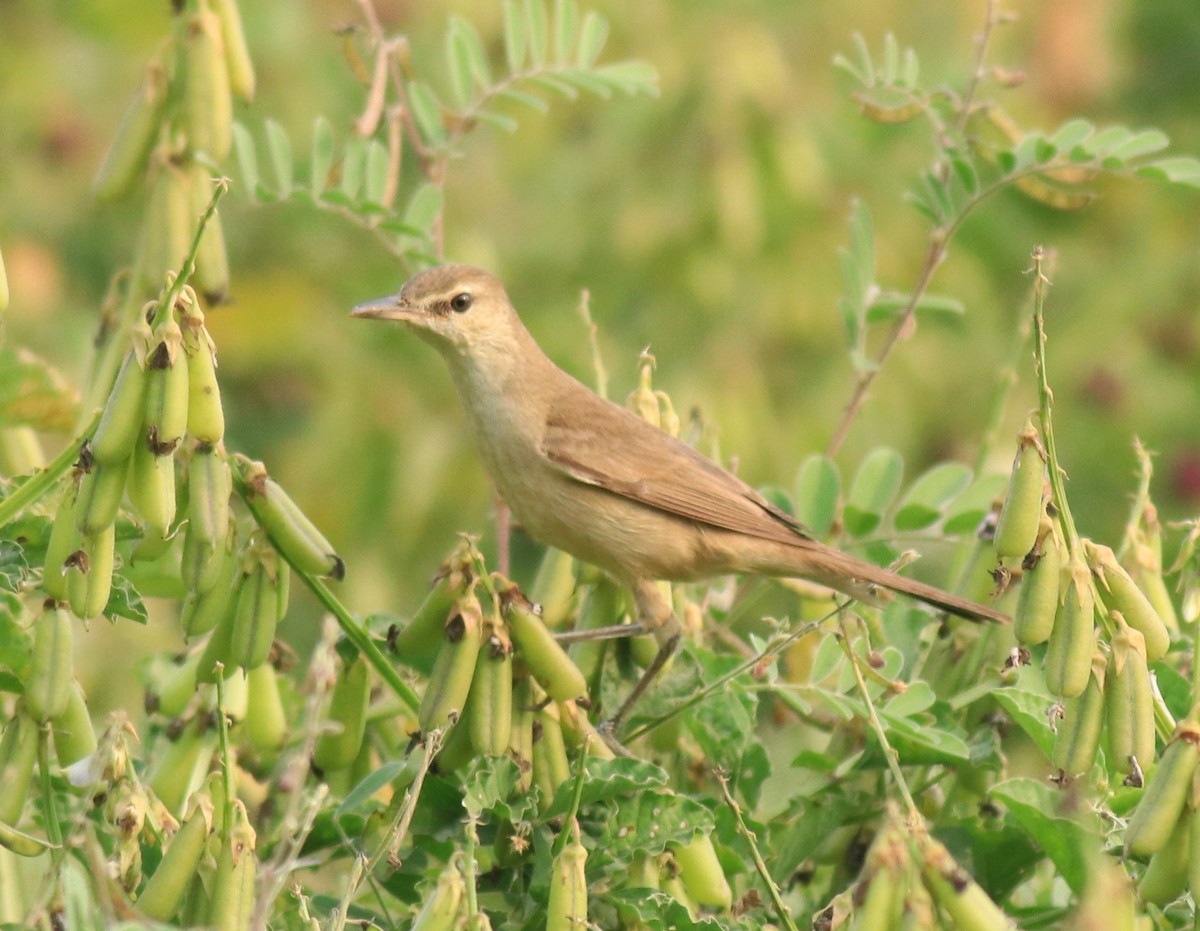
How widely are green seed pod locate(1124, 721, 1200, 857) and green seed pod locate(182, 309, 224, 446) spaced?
3.81 feet

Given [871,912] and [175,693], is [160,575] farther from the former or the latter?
[871,912]

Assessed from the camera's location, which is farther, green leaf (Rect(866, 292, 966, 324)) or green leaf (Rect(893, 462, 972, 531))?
green leaf (Rect(866, 292, 966, 324))

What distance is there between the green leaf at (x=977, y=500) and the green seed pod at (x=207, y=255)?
1.39 m

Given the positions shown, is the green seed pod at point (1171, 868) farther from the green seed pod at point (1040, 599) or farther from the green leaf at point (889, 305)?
the green leaf at point (889, 305)

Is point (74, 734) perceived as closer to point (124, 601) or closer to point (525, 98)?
point (124, 601)

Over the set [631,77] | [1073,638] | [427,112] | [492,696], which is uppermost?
[631,77]

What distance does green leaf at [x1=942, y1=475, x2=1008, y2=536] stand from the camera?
314cm

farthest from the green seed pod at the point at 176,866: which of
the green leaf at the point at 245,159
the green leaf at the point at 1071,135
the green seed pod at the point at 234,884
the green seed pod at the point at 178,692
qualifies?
the green leaf at the point at 1071,135

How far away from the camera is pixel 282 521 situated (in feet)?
7.39

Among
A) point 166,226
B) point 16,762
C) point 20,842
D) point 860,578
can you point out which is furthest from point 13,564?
point 860,578

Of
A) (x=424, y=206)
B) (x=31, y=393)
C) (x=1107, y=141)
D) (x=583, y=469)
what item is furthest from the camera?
(x=583, y=469)

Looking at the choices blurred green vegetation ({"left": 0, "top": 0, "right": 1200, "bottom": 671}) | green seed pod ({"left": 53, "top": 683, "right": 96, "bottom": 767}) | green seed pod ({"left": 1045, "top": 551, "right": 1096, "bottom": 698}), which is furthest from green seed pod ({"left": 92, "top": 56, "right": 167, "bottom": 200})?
blurred green vegetation ({"left": 0, "top": 0, "right": 1200, "bottom": 671})

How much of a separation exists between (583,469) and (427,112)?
33.7 inches

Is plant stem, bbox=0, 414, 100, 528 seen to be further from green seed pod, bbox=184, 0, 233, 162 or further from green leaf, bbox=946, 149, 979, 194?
green leaf, bbox=946, 149, 979, 194
